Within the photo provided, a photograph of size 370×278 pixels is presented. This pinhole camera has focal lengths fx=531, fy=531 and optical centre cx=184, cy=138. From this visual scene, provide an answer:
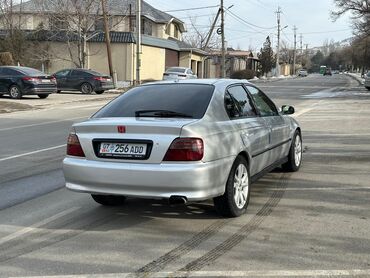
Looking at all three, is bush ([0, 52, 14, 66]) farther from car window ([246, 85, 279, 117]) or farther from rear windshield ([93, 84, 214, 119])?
rear windshield ([93, 84, 214, 119])

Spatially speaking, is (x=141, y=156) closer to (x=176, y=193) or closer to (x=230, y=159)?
(x=176, y=193)

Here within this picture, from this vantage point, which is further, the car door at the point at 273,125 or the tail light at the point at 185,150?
the car door at the point at 273,125

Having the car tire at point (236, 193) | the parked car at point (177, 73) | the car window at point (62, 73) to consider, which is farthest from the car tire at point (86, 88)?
the car tire at point (236, 193)

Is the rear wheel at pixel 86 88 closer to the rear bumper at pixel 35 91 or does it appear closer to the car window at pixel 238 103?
the rear bumper at pixel 35 91

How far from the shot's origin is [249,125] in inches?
248

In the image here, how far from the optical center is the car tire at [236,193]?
18.5 ft

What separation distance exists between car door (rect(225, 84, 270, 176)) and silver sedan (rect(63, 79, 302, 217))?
13 mm

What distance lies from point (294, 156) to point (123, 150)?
12.1ft

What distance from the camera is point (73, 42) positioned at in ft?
143

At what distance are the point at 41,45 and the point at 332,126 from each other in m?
33.9

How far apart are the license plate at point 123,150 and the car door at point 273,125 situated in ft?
7.24

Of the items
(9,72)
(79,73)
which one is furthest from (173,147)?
(79,73)

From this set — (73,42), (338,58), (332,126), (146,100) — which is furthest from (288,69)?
(146,100)

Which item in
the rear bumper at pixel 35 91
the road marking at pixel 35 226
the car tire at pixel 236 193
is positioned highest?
the rear bumper at pixel 35 91
